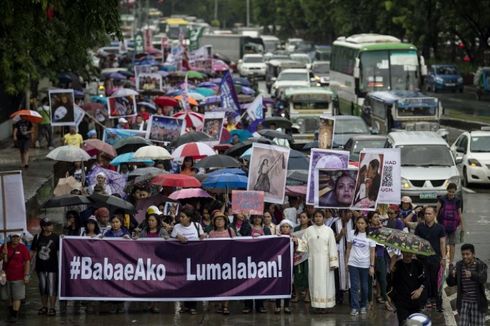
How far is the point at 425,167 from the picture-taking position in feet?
89.0

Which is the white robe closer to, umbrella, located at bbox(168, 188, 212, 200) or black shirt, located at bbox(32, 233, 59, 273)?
umbrella, located at bbox(168, 188, 212, 200)

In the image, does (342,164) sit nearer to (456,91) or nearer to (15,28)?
(15,28)

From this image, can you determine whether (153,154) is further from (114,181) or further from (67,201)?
(67,201)

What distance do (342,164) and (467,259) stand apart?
4.47 meters

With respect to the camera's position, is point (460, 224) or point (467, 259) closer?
point (467, 259)

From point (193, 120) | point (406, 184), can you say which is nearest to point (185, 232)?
point (406, 184)

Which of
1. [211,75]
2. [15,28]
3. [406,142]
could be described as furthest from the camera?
[211,75]

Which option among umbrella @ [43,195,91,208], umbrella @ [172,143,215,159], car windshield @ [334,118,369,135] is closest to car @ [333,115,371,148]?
car windshield @ [334,118,369,135]

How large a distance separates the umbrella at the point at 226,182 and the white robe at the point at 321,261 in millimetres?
3204

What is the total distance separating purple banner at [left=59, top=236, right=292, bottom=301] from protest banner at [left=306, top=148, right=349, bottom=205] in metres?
1.19

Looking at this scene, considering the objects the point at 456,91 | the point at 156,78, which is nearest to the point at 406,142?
the point at 156,78

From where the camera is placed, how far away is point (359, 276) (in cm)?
1709

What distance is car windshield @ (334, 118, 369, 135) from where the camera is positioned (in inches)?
1346

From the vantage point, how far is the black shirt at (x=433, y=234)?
1744 cm
